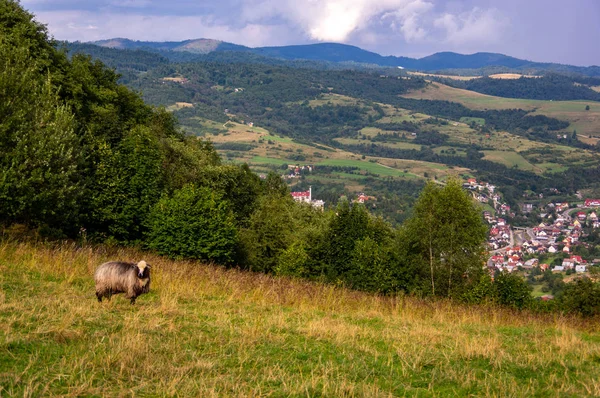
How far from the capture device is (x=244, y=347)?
7797 millimetres

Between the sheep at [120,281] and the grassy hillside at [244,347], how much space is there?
297mm

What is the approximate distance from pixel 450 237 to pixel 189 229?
43.0ft

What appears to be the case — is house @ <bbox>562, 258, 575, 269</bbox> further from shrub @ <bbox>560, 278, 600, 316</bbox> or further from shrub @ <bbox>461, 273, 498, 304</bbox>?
shrub @ <bbox>560, 278, 600, 316</bbox>

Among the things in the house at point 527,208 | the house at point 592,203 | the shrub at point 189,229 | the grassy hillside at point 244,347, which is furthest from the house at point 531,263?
the house at point 592,203

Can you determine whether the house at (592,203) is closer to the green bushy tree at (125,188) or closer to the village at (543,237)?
the village at (543,237)

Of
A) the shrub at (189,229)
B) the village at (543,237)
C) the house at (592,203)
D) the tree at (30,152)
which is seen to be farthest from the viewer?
the house at (592,203)

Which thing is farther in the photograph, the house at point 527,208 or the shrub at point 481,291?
the house at point 527,208

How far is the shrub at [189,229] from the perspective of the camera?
2388 cm

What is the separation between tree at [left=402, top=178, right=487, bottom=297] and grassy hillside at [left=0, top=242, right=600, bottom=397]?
1368 cm

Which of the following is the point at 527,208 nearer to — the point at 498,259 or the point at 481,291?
the point at 498,259

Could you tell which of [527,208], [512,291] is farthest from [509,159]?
[512,291]

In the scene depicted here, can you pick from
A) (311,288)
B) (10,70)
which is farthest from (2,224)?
(311,288)

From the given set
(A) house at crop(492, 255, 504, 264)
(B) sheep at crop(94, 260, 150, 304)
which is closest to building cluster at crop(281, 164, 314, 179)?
(A) house at crop(492, 255, 504, 264)

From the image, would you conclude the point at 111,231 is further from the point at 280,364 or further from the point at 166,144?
the point at 280,364
